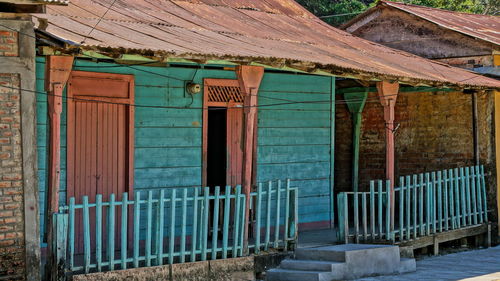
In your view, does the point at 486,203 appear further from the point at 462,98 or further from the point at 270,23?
the point at 270,23

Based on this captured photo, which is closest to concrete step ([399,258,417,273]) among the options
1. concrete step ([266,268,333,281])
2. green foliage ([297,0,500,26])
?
concrete step ([266,268,333,281])

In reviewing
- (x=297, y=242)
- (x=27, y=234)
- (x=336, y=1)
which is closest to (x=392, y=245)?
(x=297, y=242)

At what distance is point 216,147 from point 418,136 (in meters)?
4.90

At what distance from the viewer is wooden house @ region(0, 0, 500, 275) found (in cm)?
895

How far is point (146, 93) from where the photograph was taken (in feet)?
37.9

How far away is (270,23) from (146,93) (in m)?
2.91

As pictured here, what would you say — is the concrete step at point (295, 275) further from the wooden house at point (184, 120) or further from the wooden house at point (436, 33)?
the wooden house at point (436, 33)

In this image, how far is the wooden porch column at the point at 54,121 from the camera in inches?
334

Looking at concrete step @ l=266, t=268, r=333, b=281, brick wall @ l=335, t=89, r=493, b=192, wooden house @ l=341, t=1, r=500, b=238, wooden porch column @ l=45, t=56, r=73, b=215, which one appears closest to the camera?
wooden porch column @ l=45, t=56, r=73, b=215

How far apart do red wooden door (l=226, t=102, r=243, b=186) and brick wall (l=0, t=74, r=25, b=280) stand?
4.65 meters

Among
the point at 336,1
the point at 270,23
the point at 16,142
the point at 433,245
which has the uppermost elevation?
the point at 336,1

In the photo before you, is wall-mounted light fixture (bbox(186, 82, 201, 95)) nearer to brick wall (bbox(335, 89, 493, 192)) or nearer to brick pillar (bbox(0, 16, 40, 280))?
brick pillar (bbox(0, 16, 40, 280))

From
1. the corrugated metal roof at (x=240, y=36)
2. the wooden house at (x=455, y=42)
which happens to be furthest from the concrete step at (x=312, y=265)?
the wooden house at (x=455, y=42)

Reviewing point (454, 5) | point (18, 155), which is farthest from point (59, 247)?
point (454, 5)
